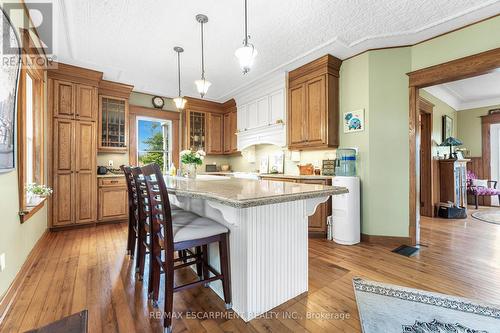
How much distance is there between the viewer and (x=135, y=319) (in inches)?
65.7

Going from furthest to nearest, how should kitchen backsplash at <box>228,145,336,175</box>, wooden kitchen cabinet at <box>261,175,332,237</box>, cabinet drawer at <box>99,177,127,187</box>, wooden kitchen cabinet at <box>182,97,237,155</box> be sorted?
wooden kitchen cabinet at <box>182,97,237,155</box> < cabinet drawer at <box>99,177,127,187</box> < kitchen backsplash at <box>228,145,336,175</box> < wooden kitchen cabinet at <box>261,175,332,237</box>

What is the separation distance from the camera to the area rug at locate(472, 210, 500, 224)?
14.6 feet

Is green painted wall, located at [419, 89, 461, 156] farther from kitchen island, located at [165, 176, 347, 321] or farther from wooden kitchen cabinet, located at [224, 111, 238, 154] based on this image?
kitchen island, located at [165, 176, 347, 321]

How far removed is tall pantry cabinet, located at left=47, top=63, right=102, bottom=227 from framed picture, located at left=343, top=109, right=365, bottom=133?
13.9ft

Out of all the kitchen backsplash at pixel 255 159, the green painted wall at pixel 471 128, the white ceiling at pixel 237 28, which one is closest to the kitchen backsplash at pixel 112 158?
the kitchen backsplash at pixel 255 159

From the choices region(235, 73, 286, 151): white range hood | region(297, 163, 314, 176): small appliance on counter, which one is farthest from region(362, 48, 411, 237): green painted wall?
region(235, 73, 286, 151): white range hood

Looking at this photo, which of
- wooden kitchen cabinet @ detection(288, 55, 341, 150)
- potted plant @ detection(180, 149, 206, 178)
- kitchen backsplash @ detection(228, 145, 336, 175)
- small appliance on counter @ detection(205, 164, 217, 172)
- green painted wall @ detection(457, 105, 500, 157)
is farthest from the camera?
green painted wall @ detection(457, 105, 500, 157)

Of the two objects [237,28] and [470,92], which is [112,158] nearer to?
[237,28]

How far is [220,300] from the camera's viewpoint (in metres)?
1.91

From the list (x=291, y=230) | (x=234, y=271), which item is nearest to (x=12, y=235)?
(x=234, y=271)

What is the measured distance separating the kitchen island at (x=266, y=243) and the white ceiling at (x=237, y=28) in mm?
2011

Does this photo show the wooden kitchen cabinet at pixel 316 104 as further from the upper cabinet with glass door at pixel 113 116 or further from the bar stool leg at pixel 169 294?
the upper cabinet with glass door at pixel 113 116

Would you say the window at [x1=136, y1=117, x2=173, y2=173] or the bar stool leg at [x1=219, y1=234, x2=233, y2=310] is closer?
the bar stool leg at [x1=219, y1=234, x2=233, y2=310]

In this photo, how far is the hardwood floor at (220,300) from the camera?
164cm
